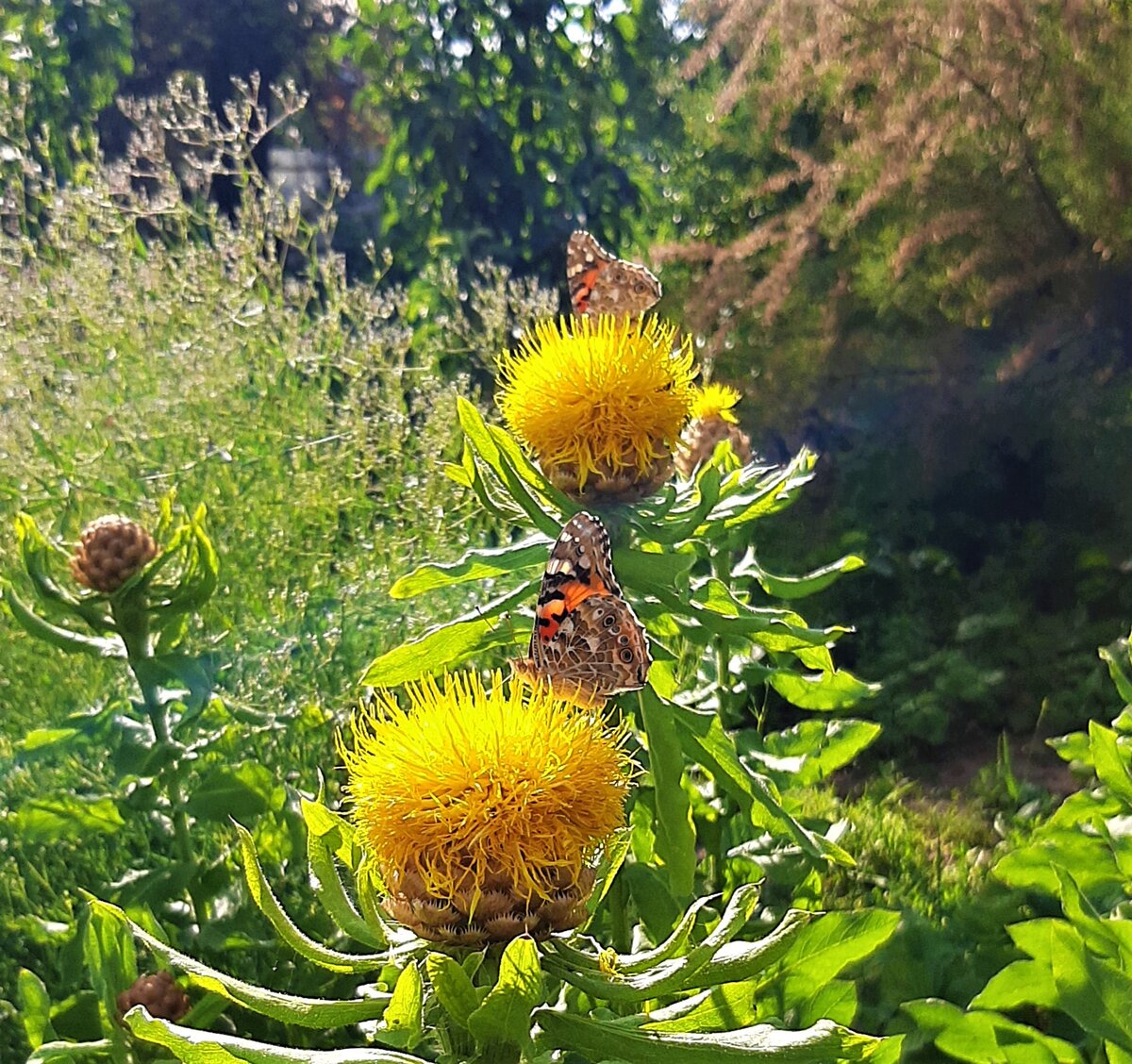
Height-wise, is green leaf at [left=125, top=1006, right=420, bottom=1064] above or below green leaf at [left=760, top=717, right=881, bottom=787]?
below

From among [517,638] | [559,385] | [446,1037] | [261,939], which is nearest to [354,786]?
[446,1037]

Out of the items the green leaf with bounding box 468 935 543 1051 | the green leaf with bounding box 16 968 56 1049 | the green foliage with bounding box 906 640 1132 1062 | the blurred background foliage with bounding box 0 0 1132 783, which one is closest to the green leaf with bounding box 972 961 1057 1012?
the green foliage with bounding box 906 640 1132 1062

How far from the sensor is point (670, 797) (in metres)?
1.44

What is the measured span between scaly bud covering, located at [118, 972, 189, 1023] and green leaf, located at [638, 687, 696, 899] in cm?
80

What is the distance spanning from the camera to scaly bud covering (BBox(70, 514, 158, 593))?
1.74 metres

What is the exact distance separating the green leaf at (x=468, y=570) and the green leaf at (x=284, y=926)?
60 centimetres

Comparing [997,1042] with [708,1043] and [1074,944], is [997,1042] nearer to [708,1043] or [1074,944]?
[1074,944]

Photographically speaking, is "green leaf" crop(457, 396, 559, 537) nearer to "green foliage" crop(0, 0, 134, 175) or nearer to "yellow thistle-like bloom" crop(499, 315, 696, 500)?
"yellow thistle-like bloom" crop(499, 315, 696, 500)

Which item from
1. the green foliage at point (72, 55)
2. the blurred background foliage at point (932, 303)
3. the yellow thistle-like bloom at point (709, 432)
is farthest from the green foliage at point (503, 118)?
the yellow thistle-like bloom at point (709, 432)

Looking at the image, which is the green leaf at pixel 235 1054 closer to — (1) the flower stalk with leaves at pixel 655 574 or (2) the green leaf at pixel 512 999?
(2) the green leaf at pixel 512 999

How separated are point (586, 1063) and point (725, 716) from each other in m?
0.90

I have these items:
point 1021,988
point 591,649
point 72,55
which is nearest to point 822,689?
point 1021,988

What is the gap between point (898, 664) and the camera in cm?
376

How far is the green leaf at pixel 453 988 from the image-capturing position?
86 cm
